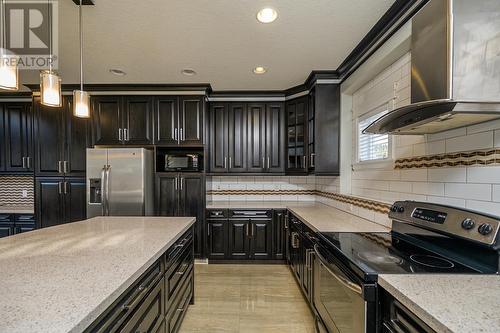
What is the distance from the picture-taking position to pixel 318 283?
5.99 feet

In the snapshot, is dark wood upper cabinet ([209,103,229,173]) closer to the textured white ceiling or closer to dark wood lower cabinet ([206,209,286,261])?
the textured white ceiling

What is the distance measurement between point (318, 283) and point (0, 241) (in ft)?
7.11

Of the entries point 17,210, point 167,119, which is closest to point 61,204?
point 17,210

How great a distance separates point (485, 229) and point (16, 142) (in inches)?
206

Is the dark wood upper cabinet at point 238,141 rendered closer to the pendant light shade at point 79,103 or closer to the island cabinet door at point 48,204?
the pendant light shade at point 79,103

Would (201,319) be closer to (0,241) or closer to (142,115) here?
(0,241)

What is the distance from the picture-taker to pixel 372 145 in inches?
97.3

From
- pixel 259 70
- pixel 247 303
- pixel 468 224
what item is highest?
pixel 259 70

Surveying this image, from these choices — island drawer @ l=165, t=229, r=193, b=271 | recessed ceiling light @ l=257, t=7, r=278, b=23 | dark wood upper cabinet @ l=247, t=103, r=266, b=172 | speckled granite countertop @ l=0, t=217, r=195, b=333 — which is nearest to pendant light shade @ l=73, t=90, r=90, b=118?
speckled granite countertop @ l=0, t=217, r=195, b=333

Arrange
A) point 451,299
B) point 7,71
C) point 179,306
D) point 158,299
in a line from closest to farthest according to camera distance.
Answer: point 451,299 < point 7,71 < point 158,299 < point 179,306

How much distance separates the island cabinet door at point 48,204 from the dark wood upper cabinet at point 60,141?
204 mm

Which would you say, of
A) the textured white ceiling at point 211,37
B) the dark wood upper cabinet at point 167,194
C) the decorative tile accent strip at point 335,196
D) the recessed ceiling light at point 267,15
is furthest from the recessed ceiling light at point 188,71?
the decorative tile accent strip at point 335,196

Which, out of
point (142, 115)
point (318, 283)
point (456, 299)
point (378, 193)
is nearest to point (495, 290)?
point (456, 299)

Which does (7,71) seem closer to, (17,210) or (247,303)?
(247,303)
